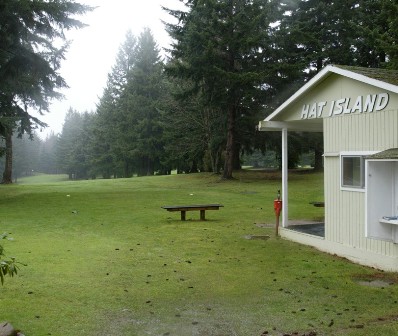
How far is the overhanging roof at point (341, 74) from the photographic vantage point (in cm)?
912

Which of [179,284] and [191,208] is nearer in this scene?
[179,284]

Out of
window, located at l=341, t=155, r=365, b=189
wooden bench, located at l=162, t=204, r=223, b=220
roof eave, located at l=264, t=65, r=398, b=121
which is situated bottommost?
wooden bench, located at l=162, t=204, r=223, b=220

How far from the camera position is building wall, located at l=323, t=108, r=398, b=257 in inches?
356

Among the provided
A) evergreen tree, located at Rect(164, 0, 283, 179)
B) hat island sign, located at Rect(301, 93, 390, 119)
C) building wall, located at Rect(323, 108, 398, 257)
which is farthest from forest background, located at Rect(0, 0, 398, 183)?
building wall, located at Rect(323, 108, 398, 257)

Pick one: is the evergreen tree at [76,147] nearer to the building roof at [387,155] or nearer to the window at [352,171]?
the window at [352,171]

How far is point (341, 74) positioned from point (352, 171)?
7.56ft

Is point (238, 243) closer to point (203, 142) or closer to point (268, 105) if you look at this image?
point (268, 105)

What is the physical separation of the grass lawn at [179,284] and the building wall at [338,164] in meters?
0.64

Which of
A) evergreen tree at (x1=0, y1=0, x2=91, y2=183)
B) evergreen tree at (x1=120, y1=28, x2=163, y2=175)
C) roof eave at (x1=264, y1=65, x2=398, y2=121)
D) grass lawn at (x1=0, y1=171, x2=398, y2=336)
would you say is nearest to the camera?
grass lawn at (x1=0, y1=171, x2=398, y2=336)

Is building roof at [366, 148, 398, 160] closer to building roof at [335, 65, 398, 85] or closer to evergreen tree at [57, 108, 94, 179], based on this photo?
building roof at [335, 65, 398, 85]

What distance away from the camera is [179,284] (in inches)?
310

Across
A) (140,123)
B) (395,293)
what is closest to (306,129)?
(395,293)

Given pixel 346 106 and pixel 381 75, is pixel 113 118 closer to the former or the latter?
pixel 346 106

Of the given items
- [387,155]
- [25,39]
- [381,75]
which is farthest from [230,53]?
[387,155]
